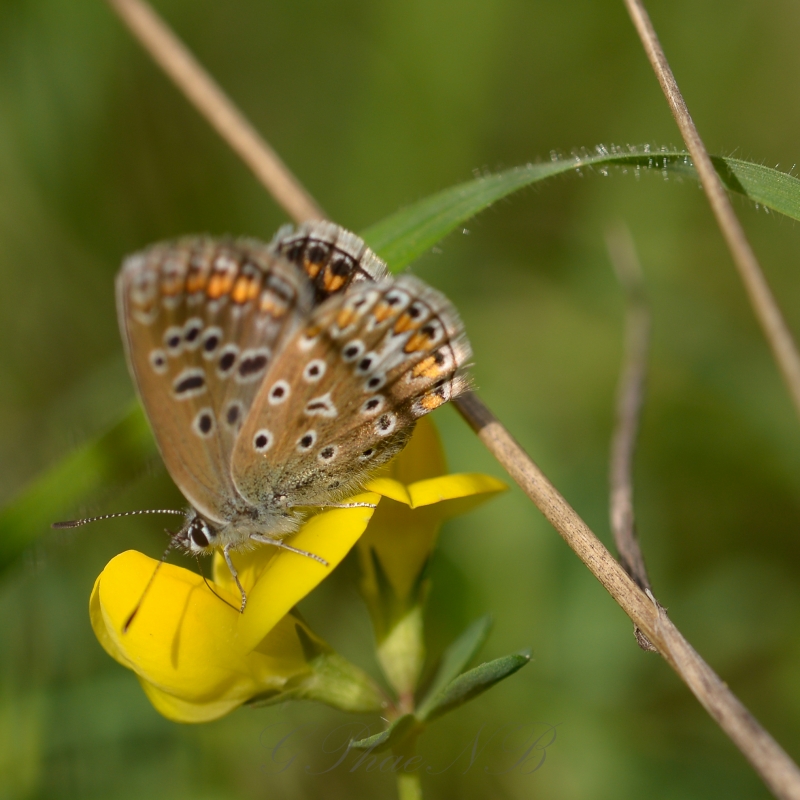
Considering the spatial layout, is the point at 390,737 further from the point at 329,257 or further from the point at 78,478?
the point at 78,478

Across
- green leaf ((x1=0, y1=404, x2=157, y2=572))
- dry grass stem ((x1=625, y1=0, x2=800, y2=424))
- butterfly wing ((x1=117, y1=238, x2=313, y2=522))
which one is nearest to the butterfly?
butterfly wing ((x1=117, y1=238, x2=313, y2=522))

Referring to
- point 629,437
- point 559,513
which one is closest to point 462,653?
point 559,513

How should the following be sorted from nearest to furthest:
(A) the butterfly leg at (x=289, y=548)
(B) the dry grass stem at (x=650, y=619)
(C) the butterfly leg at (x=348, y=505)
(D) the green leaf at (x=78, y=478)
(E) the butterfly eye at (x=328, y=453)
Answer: (B) the dry grass stem at (x=650, y=619) → (A) the butterfly leg at (x=289, y=548) → (C) the butterfly leg at (x=348, y=505) → (E) the butterfly eye at (x=328, y=453) → (D) the green leaf at (x=78, y=478)

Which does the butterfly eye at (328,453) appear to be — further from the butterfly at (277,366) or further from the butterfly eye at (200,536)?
the butterfly eye at (200,536)

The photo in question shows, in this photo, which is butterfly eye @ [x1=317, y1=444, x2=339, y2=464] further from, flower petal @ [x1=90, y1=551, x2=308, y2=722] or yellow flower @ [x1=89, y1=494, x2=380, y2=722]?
flower petal @ [x1=90, y1=551, x2=308, y2=722]

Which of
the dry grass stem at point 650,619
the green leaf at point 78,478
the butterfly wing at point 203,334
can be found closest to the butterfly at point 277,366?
the butterfly wing at point 203,334
